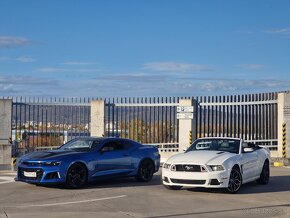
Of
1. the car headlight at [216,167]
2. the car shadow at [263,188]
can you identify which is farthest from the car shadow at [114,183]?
the car headlight at [216,167]

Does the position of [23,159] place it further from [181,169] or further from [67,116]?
[67,116]

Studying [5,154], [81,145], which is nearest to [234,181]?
[81,145]

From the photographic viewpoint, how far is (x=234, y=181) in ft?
42.5

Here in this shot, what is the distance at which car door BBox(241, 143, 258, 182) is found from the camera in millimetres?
13672

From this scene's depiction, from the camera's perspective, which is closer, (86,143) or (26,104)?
(86,143)

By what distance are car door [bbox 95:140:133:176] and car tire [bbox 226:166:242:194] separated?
3200 mm

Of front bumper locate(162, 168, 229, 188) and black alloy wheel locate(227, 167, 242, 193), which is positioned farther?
black alloy wheel locate(227, 167, 242, 193)

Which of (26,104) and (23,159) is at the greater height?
(26,104)

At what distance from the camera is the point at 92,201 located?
37.9 feet

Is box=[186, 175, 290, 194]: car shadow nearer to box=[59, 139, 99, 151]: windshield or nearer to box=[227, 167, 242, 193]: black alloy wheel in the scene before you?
box=[227, 167, 242, 193]: black alloy wheel

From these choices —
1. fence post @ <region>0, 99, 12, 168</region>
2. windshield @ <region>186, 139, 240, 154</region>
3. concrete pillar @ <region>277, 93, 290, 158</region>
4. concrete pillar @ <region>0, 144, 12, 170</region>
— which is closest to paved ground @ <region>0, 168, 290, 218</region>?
windshield @ <region>186, 139, 240, 154</region>

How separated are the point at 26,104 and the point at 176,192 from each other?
13.9 metres

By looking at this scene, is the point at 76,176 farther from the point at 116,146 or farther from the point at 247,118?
the point at 247,118

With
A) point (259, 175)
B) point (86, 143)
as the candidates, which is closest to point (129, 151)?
point (86, 143)
